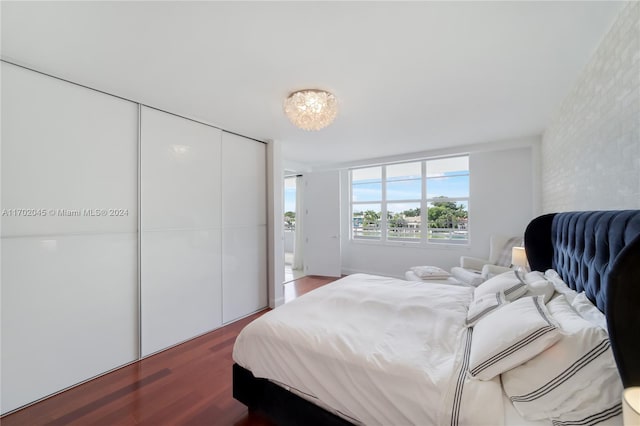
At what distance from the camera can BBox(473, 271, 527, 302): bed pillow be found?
180cm

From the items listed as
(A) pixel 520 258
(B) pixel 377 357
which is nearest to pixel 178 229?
(B) pixel 377 357

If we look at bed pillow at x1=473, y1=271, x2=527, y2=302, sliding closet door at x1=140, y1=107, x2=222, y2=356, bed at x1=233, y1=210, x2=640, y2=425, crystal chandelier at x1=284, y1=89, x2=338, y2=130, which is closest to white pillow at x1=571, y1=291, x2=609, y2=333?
bed at x1=233, y1=210, x2=640, y2=425

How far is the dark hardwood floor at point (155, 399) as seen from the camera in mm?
1734

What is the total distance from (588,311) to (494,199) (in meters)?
3.18

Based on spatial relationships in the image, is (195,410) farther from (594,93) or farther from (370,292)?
(594,93)

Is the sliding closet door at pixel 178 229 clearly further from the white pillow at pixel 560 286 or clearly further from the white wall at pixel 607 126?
the white wall at pixel 607 126

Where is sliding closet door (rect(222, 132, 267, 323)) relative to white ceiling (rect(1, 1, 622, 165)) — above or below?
below

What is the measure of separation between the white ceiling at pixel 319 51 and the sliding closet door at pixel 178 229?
327mm

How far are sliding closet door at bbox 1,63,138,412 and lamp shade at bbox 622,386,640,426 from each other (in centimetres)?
303

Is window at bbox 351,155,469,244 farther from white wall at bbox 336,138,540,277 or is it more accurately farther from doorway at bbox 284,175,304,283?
doorway at bbox 284,175,304,283

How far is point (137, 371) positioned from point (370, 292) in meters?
2.12

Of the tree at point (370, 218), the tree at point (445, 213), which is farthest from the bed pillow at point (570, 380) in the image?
the tree at point (370, 218)

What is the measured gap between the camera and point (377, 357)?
1312mm

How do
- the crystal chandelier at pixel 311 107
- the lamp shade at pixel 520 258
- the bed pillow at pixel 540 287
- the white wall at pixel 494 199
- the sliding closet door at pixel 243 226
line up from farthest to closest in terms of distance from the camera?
the white wall at pixel 494 199
the sliding closet door at pixel 243 226
the lamp shade at pixel 520 258
the crystal chandelier at pixel 311 107
the bed pillow at pixel 540 287
